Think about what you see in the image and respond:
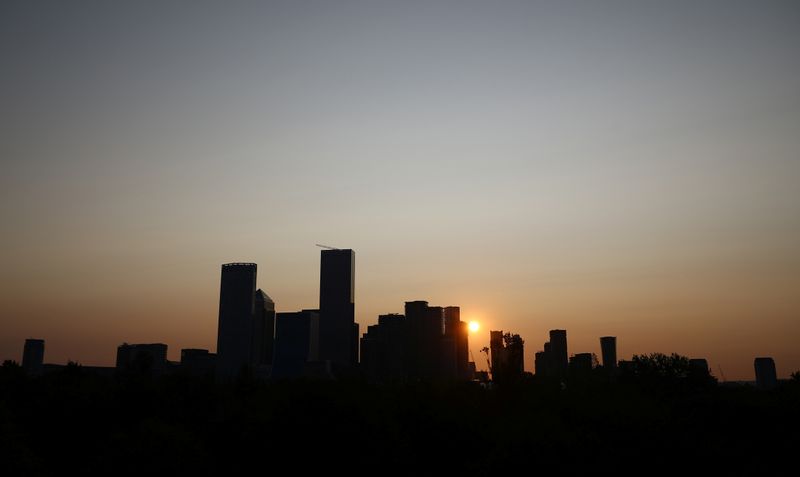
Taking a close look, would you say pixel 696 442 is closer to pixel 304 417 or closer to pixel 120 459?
pixel 304 417

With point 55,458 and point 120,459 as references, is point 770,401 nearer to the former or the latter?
point 120,459

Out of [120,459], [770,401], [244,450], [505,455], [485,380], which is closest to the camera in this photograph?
[120,459]

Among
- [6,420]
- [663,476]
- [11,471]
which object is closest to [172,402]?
[6,420]

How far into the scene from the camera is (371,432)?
58469 millimetres

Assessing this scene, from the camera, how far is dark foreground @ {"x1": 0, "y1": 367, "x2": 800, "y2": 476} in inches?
1901

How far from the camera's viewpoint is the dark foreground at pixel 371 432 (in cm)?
4828

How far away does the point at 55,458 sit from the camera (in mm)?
60531

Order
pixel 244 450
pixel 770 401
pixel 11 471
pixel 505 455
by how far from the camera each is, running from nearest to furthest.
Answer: pixel 11 471 < pixel 505 455 < pixel 244 450 < pixel 770 401

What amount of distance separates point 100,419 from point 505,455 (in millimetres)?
41018

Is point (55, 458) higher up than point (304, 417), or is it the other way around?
point (304, 417)

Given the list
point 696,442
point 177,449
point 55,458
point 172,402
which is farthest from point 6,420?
point 696,442

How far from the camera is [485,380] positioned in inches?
3900

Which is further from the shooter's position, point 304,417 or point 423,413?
point 423,413

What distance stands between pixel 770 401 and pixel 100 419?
6563cm
